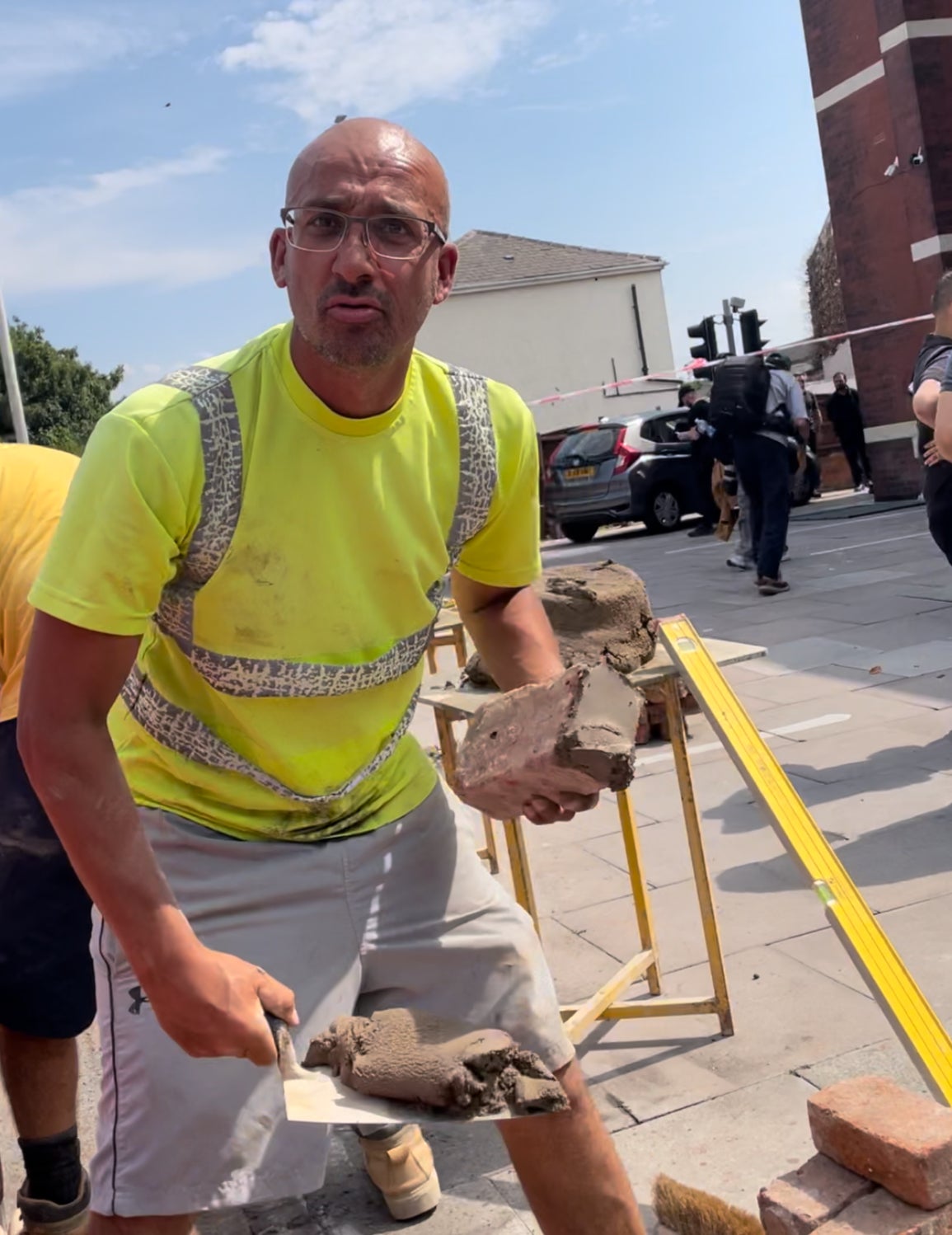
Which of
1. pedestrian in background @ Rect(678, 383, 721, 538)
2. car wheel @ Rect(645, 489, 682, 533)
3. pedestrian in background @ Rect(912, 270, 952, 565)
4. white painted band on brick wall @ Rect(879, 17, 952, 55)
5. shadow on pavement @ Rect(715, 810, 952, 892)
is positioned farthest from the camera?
car wheel @ Rect(645, 489, 682, 533)

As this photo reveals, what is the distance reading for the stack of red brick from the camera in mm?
2186

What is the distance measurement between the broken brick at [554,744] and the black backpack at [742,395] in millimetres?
7957

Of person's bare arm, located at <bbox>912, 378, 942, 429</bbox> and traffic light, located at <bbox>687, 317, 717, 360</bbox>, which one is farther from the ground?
traffic light, located at <bbox>687, 317, 717, 360</bbox>

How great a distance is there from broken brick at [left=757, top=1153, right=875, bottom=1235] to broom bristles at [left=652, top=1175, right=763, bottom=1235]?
258mm

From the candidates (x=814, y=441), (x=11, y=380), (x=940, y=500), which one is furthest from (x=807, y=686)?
(x=11, y=380)

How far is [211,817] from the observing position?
2.13 meters

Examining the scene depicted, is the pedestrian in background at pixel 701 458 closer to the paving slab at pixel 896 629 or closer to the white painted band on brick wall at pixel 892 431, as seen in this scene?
the white painted band on brick wall at pixel 892 431

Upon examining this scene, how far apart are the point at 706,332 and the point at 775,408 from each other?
30.6 ft

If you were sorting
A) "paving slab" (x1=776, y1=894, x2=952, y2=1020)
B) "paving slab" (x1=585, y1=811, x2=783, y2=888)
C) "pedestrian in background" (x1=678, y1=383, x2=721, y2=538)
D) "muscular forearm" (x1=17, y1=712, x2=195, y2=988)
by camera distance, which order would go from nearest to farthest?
"muscular forearm" (x1=17, y1=712, x2=195, y2=988), "paving slab" (x1=776, y1=894, x2=952, y2=1020), "paving slab" (x1=585, y1=811, x2=783, y2=888), "pedestrian in background" (x1=678, y1=383, x2=721, y2=538)

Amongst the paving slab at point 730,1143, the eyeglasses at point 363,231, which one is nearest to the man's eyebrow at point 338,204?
the eyeglasses at point 363,231

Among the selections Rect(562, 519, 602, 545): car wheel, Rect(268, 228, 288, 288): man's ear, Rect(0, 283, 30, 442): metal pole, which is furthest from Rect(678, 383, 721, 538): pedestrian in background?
Rect(268, 228, 288, 288): man's ear

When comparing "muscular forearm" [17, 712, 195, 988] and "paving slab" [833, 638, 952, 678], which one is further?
"paving slab" [833, 638, 952, 678]

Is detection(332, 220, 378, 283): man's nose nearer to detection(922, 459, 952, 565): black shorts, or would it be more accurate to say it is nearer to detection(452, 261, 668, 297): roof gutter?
detection(922, 459, 952, 565): black shorts

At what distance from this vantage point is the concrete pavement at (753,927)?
3.03m
